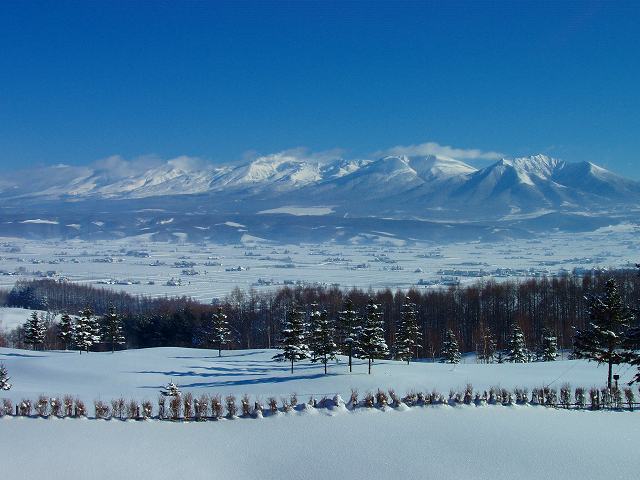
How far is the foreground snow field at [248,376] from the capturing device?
27.0m

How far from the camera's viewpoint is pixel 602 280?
60969mm

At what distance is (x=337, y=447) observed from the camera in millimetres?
13320

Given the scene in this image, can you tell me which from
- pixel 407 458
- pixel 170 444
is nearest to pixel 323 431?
pixel 407 458

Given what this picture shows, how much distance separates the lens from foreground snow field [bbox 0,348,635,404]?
27.0m

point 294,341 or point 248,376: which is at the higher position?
A: point 294,341

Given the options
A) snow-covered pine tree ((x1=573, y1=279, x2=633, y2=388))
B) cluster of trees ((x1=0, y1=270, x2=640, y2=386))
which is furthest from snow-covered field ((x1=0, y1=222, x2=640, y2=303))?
snow-covered pine tree ((x1=573, y1=279, x2=633, y2=388))

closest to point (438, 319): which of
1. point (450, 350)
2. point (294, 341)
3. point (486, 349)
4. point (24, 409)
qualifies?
point (486, 349)

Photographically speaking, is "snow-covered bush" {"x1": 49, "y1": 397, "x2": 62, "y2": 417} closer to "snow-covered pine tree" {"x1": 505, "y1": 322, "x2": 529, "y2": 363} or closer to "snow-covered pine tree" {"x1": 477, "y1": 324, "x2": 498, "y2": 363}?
"snow-covered pine tree" {"x1": 505, "y1": 322, "x2": 529, "y2": 363}

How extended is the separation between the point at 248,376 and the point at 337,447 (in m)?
20.6

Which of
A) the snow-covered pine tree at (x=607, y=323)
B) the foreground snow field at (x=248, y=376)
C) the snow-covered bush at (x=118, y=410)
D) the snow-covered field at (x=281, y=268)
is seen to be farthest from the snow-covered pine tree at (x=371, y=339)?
the snow-covered field at (x=281, y=268)

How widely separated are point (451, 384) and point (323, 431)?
14.4 m

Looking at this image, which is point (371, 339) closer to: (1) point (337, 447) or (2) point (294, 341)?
(2) point (294, 341)

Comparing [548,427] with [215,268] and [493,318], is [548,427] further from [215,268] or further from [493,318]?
[215,268]

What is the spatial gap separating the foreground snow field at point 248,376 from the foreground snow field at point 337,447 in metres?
8.52
